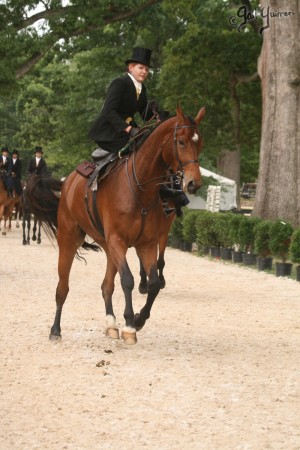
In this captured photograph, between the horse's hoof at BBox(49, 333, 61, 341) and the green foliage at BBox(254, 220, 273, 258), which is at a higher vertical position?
the green foliage at BBox(254, 220, 273, 258)

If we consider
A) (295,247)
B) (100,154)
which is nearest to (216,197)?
(295,247)

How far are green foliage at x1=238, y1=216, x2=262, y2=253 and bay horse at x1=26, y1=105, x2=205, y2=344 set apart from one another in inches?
411

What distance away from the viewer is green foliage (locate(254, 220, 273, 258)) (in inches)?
759

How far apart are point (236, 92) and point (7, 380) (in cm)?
2694

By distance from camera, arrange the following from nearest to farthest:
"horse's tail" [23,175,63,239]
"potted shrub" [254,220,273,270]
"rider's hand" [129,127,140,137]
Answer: "rider's hand" [129,127,140,137] → "horse's tail" [23,175,63,239] → "potted shrub" [254,220,273,270]

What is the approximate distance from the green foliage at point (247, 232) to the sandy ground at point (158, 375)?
576 centimetres

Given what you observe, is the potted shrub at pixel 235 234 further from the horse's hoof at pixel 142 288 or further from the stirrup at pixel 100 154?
the stirrup at pixel 100 154

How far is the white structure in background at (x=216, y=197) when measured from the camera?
28.9m

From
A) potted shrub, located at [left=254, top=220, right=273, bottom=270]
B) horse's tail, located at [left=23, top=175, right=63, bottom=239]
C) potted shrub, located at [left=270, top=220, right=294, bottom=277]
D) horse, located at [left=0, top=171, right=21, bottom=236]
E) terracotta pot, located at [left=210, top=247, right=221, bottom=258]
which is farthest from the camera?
horse, located at [left=0, top=171, right=21, bottom=236]

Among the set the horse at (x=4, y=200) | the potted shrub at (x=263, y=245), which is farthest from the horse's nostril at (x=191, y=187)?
the horse at (x=4, y=200)

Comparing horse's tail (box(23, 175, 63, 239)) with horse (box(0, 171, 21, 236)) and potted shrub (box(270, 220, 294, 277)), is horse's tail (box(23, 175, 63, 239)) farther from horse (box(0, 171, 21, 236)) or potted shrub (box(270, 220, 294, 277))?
horse (box(0, 171, 21, 236))

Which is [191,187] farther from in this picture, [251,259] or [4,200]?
[4,200]

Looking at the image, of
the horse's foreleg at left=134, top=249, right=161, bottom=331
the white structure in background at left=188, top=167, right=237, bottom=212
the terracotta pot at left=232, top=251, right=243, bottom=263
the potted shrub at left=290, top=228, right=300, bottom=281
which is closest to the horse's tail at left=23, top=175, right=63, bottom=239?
the horse's foreleg at left=134, top=249, right=161, bottom=331

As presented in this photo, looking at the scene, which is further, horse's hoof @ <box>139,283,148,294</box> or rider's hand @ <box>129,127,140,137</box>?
horse's hoof @ <box>139,283,148,294</box>
